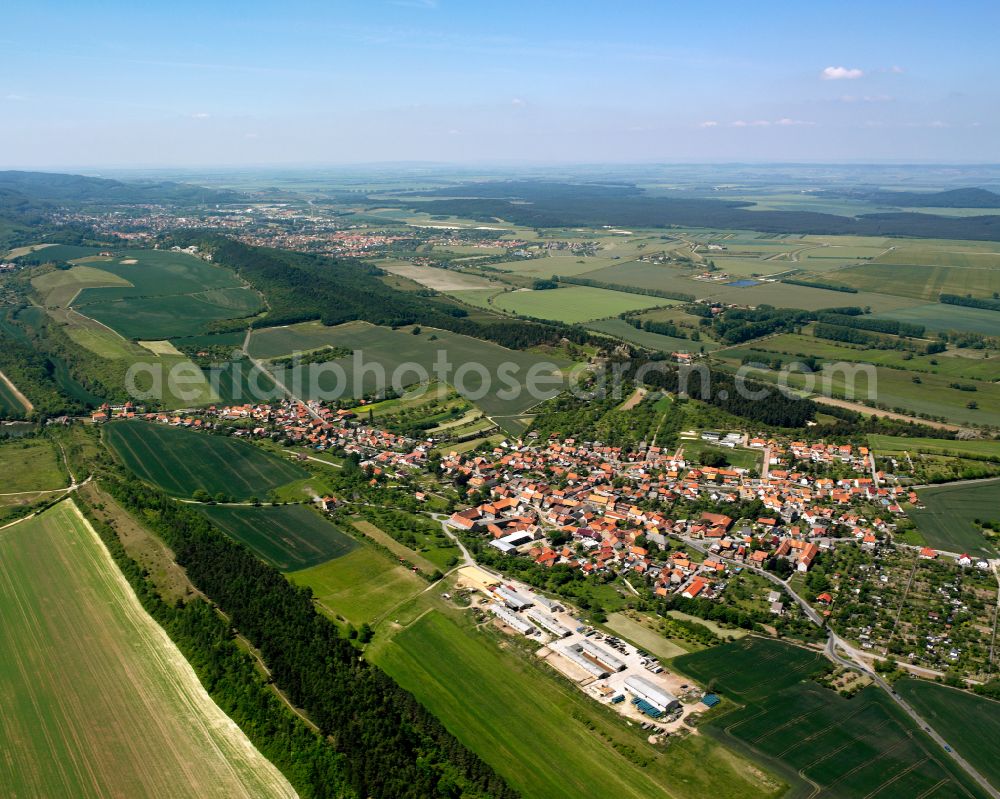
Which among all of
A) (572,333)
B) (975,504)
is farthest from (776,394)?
(572,333)

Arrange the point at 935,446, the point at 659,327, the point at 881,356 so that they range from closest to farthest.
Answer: the point at 935,446 < the point at 881,356 < the point at 659,327

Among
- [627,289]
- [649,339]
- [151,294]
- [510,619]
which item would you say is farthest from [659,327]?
[151,294]

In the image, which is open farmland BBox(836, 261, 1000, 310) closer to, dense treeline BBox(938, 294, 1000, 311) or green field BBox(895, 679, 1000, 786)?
dense treeline BBox(938, 294, 1000, 311)

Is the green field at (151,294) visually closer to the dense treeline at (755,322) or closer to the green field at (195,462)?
the green field at (195,462)

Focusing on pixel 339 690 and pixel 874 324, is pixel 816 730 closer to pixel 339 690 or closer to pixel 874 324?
pixel 339 690

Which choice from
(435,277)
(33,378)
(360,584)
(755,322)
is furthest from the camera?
(435,277)

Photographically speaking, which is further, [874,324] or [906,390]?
[874,324]

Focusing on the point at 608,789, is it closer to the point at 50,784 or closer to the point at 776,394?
the point at 50,784

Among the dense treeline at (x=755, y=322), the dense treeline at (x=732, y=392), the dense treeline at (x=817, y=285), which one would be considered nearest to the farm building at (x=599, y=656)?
the dense treeline at (x=732, y=392)
